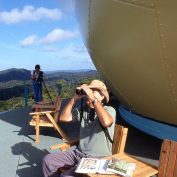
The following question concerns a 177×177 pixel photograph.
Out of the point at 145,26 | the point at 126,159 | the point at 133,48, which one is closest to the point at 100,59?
the point at 133,48

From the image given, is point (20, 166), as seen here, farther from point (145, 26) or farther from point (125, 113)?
point (145, 26)

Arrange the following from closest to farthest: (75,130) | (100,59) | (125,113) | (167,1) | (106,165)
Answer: (106,165), (167,1), (100,59), (125,113), (75,130)

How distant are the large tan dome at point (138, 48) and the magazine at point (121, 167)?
1.70 m

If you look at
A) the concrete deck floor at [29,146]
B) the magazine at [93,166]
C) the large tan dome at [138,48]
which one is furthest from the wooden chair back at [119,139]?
the concrete deck floor at [29,146]

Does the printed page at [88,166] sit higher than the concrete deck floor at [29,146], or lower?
higher

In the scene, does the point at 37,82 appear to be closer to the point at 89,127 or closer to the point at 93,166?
the point at 89,127

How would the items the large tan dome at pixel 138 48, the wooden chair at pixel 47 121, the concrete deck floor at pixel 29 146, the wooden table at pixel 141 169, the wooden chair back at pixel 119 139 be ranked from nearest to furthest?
1. the wooden table at pixel 141 169
2. the wooden chair back at pixel 119 139
3. the large tan dome at pixel 138 48
4. the concrete deck floor at pixel 29 146
5. the wooden chair at pixel 47 121

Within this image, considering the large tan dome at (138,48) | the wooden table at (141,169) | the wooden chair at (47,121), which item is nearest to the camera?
the wooden table at (141,169)

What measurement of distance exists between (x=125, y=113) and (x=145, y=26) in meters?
2.58

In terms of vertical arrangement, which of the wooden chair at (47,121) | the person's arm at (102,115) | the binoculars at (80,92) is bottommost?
the wooden chair at (47,121)

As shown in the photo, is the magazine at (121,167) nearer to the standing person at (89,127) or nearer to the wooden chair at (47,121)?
the standing person at (89,127)

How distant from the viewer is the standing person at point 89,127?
12.8ft

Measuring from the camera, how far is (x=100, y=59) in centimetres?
610

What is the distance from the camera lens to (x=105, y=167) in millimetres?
3582
